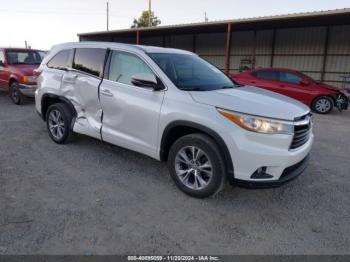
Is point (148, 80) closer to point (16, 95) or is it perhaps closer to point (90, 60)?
point (90, 60)

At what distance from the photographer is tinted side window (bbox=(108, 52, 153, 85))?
3.95 metres

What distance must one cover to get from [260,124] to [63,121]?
346 centimetres

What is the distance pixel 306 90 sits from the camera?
9789mm

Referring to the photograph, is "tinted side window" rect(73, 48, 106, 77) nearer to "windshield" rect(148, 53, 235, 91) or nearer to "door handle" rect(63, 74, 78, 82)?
"door handle" rect(63, 74, 78, 82)

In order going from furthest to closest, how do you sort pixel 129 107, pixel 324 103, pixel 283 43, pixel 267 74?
pixel 283 43
pixel 267 74
pixel 324 103
pixel 129 107

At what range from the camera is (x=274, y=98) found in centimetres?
360

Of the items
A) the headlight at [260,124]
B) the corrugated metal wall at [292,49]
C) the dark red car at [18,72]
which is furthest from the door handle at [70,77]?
the corrugated metal wall at [292,49]

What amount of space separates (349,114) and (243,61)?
33.7ft

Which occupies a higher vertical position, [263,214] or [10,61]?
[10,61]

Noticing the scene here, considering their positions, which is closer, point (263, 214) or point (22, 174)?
point (263, 214)

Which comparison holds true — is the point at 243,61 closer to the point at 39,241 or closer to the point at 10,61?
the point at 10,61

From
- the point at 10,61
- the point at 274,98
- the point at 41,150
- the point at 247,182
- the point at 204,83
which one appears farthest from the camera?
the point at 10,61

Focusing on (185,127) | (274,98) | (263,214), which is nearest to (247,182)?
(263,214)

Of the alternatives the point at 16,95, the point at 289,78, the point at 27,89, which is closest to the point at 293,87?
the point at 289,78
